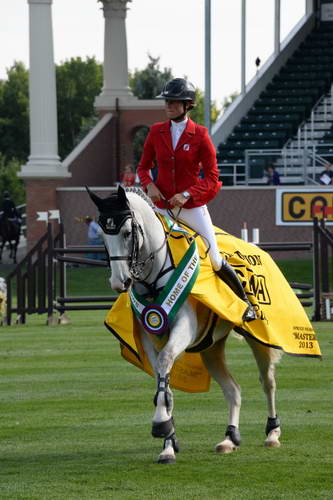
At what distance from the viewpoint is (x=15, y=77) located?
12988 centimetres

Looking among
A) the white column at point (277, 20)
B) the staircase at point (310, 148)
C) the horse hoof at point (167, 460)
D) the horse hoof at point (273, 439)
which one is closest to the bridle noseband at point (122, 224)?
the horse hoof at point (167, 460)

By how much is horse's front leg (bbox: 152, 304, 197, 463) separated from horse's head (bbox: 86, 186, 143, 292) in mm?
587

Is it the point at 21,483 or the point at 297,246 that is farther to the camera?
the point at 297,246

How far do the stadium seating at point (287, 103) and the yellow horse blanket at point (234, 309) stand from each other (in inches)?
1212

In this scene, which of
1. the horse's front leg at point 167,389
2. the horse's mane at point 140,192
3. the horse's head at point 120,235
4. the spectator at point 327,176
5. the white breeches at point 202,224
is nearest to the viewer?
the horse's head at point 120,235

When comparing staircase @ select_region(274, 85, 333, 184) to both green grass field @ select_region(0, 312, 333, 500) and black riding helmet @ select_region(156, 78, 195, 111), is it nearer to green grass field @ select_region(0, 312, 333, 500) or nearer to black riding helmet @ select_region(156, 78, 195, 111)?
green grass field @ select_region(0, 312, 333, 500)

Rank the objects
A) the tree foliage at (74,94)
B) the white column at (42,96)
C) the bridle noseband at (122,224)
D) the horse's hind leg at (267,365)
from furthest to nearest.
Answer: the tree foliage at (74,94)
the white column at (42,96)
the horse's hind leg at (267,365)
the bridle noseband at (122,224)

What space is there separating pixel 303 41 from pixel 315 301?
31.6 metres

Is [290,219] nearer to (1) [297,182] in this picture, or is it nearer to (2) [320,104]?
(1) [297,182]

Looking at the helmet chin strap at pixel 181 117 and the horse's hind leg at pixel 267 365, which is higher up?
the helmet chin strap at pixel 181 117

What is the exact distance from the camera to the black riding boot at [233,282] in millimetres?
10869

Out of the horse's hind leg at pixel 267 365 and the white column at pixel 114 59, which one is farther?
the white column at pixel 114 59

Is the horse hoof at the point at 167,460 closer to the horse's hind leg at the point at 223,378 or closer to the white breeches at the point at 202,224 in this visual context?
the horse's hind leg at the point at 223,378

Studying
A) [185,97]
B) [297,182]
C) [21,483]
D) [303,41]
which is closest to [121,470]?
[21,483]
